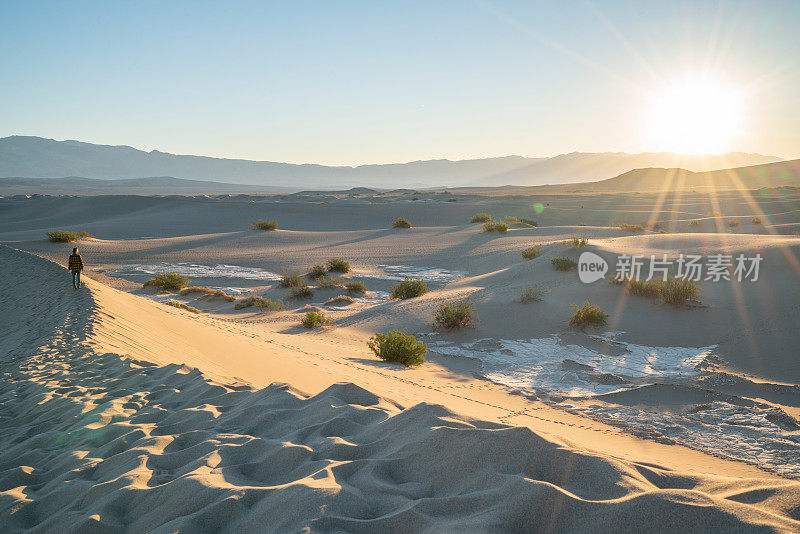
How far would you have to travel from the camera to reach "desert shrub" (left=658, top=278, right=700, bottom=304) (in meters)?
9.42

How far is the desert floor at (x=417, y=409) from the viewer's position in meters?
2.58

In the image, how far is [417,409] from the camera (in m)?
3.74

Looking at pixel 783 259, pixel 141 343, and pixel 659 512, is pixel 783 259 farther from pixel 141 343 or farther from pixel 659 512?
pixel 141 343

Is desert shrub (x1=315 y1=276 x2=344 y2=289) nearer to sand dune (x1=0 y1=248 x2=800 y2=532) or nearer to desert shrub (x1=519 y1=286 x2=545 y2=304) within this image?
desert shrub (x1=519 y1=286 x2=545 y2=304)

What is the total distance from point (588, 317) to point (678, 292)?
6.25ft

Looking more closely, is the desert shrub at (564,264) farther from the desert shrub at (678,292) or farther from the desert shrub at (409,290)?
the desert shrub at (409,290)

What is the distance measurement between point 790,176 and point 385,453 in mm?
106084

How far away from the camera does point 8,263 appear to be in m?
14.2

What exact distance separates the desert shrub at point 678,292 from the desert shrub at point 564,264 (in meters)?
2.79

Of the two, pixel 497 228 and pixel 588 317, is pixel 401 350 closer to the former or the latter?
pixel 588 317

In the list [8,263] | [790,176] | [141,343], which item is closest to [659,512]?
[141,343]

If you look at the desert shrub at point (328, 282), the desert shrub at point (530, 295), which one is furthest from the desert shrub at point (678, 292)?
the desert shrub at point (328, 282)

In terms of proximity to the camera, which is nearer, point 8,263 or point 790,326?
point 790,326

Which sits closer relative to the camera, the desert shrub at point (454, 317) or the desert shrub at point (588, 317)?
the desert shrub at point (588, 317)
